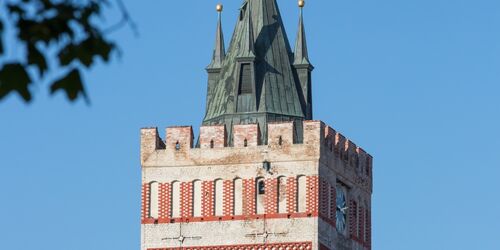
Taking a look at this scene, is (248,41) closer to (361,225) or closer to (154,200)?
(154,200)

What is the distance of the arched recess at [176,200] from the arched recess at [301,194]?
12.6 feet

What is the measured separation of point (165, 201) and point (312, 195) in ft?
15.7

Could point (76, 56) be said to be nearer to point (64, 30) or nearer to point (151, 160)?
point (64, 30)

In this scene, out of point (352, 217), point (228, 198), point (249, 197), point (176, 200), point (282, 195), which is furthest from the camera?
point (352, 217)

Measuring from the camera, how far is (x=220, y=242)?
47.5 m

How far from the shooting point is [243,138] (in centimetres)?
4797

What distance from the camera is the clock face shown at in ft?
165

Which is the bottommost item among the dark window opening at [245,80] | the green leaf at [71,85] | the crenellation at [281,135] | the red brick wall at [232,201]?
the green leaf at [71,85]

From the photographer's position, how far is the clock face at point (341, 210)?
5034 centimetres

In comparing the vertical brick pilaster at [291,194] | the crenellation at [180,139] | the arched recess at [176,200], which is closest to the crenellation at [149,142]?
the crenellation at [180,139]

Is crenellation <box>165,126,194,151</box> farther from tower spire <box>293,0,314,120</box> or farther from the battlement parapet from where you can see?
tower spire <box>293,0,314,120</box>

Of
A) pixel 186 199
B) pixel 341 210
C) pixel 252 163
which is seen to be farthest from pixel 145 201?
pixel 341 210

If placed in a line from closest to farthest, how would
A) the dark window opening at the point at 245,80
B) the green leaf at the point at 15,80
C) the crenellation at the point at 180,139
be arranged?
1. the green leaf at the point at 15,80
2. the crenellation at the point at 180,139
3. the dark window opening at the point at 245,80

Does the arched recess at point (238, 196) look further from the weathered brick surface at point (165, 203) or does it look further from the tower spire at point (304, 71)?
the tower spire at point (304, 71)
